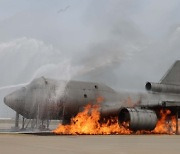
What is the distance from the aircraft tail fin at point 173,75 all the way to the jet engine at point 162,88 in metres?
1.61

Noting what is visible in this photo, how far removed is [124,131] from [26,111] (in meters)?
9.88

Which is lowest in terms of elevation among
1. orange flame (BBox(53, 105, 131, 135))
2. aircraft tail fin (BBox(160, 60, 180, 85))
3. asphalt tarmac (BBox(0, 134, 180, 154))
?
asphalt tarmac (BBox(0, 134, 180, 154))

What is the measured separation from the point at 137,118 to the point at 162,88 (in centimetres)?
875

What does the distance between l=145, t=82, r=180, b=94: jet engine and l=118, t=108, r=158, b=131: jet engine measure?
5.29 m

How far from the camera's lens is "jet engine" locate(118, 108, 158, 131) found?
3178 cm

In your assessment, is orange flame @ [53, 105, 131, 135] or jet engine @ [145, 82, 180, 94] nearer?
orange flame @ [53, 105, 131, 135]

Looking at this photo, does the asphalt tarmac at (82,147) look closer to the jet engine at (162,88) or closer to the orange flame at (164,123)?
the orange flame at (164,123)

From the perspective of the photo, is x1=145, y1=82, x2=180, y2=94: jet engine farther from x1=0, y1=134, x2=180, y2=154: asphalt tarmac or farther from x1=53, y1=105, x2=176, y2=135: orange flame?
x1=0, y1=134, x2=180, y2=154: asphalt tarmac

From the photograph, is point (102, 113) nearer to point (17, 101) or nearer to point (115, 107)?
point (115, 107)

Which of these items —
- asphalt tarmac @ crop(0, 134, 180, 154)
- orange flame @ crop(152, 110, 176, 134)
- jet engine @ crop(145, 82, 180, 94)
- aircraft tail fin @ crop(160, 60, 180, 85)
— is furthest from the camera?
aircraft tail fin @ crop(160, 60, 180, 85)

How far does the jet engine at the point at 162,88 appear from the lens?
38500mm

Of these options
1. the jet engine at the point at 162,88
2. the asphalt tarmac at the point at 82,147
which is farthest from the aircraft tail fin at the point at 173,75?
the asphalt tarmac at the point at 82,147

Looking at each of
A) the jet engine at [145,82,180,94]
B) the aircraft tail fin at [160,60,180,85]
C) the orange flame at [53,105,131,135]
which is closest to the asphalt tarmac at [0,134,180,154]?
the orange flame at [53,105,131,135]

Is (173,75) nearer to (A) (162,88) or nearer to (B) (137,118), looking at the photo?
(A) (162,88)
